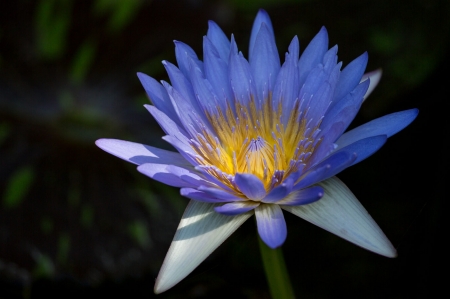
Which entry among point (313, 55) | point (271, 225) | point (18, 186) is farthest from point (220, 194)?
point (18, 186)

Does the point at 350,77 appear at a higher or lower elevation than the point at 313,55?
lower

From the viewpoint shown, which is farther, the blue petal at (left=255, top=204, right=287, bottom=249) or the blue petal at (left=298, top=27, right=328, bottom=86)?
the blue petal at (left=298, top=27, right=328, bottom=86)

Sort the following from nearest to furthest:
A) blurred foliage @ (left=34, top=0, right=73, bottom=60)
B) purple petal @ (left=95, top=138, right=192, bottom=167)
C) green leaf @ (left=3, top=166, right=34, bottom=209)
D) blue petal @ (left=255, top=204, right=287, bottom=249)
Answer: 1. blue petal @ (left=255, top=204, right=287, bottom=249)
2. purple petal @ (left=95, top=138, right=192, bottom=167)
3. green leaf @ (left=3, top=166, right=34, bottom=209)
4. blurred foliage @ (left=34, top=0, right=73, bottom=60)

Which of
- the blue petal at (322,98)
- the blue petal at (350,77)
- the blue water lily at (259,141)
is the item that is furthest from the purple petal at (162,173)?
the blue petal at (350,77)

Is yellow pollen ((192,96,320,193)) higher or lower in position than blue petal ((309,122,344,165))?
higher

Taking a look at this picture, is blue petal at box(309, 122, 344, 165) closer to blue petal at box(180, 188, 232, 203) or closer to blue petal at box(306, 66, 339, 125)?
blue petal at box(306, 66, 339, 125)

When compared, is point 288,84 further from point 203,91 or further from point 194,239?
point 194,239

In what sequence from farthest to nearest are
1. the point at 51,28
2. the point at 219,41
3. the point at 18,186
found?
the point at 51,28
the point at 18,186
the point at 219,41

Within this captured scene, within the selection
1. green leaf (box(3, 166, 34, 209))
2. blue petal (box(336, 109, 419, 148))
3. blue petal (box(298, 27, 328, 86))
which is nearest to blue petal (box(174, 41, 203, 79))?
blue petal (box(298, 27, 328, 86))

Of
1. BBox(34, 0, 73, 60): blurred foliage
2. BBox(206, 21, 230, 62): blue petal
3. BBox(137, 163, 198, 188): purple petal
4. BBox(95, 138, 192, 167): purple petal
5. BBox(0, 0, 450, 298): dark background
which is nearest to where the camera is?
BBox(137, 163, 198, 188): purple petal
